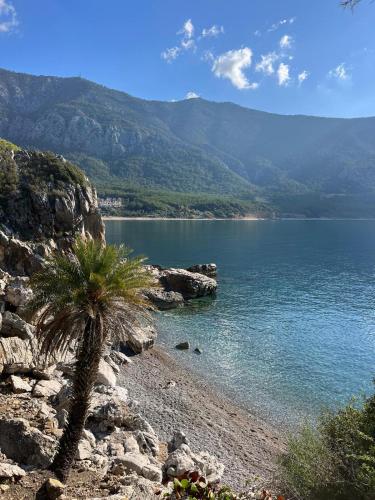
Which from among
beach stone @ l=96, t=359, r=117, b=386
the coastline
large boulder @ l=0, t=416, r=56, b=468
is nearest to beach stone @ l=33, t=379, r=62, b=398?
beach stone @ l=96, t=359, r=117, b=386

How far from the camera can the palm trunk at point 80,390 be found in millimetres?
13086

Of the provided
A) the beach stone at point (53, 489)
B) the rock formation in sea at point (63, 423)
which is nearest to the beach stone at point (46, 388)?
the rock formation in sea at point (63, 423)

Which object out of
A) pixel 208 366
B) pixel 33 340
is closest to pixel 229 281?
pixel 208 366

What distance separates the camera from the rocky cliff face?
61.4 metres

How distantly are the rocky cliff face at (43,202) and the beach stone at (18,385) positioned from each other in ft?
116

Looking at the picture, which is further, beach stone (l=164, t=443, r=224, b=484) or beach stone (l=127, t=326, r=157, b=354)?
beach stone (l=127, t=326, r=157, b=354)

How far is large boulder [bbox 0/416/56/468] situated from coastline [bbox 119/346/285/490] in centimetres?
913

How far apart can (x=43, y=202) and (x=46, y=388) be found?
47.2 m

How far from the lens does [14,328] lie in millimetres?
23266

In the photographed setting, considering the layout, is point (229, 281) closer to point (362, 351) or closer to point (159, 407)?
point (362, 351)

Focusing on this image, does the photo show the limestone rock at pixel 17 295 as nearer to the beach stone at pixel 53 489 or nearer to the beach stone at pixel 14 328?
the beach stone at pixel 14 328

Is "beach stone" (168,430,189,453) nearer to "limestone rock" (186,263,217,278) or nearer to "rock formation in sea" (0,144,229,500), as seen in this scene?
"rock formation in sea" (0,144,229,500)

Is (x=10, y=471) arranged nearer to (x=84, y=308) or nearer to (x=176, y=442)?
(x=84, y=308)

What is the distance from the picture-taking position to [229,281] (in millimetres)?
72625
